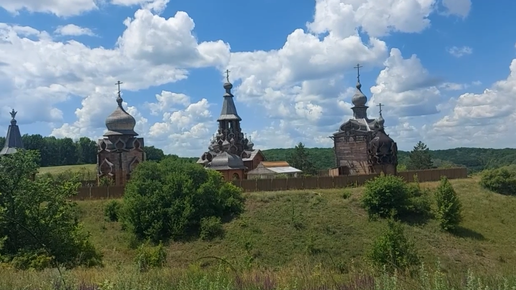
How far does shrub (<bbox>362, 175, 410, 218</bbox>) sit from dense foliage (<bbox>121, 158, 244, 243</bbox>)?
9859 mm

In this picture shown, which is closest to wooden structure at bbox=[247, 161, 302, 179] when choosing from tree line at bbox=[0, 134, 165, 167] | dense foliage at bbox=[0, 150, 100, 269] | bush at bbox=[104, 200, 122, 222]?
bush at bbox=[104, 200, 122, 222]

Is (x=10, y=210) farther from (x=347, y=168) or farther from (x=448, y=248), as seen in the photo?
(x=347, y=168)

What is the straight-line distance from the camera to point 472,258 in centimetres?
3250

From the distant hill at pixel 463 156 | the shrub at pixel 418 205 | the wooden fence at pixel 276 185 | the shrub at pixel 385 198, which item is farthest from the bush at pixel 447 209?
the distant hill at pixel 463 156

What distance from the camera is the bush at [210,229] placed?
1396 inches

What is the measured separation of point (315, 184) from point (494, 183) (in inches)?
660

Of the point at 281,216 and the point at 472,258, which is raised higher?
the point at 281,216

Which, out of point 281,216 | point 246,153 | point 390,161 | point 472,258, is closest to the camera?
point 472,258

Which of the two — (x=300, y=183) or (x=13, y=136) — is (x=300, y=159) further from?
(x=13, y=136)

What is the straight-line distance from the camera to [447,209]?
3656 centimetres

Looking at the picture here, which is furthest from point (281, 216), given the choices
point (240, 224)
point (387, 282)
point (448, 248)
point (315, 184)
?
point (387, 282)

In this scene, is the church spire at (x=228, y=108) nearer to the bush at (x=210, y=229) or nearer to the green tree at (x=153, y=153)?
the bush at (x=210, y=229)

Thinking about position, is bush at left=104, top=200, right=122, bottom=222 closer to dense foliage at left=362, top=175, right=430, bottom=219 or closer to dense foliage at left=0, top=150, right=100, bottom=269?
dense foliage at left=0, top=150, right=100, bottom=269

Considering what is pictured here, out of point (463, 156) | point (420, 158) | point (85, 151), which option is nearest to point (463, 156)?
point (463, 156)
